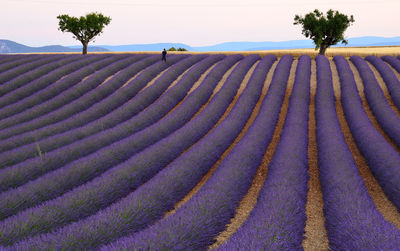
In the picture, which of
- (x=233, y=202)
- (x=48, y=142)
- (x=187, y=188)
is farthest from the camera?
(x=48, y=142)

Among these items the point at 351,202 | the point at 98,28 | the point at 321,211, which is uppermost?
the point at 98,28

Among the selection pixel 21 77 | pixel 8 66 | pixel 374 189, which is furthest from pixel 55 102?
pixel 374 189

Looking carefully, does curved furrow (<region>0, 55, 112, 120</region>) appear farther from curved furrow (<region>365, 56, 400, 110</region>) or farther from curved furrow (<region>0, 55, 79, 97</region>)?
curved furrow (<region>365, 56, 400, 110</region>)

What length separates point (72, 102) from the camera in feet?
43.0

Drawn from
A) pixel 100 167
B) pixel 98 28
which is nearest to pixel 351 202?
pixel 100 167

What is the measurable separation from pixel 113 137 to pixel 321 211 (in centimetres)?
587

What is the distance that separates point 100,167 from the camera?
681 cm

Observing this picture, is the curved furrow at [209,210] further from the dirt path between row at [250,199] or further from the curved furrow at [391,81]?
the curved furrow at [391,81]

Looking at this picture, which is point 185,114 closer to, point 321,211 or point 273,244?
point 321,211

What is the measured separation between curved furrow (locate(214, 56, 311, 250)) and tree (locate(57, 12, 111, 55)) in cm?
3498

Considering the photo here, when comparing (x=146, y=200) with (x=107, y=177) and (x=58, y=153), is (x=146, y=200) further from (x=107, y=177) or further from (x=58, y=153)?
(x=58, y=153)

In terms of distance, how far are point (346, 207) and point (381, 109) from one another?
8.13 metres

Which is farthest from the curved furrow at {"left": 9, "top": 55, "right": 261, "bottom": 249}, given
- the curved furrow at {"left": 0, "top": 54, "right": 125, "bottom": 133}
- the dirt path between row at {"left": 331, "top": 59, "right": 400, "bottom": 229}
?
the curved furrow at {"left": 0, "top": 54, "right": 125, "bottom": 133}

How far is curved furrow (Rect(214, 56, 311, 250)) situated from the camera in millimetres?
3574
